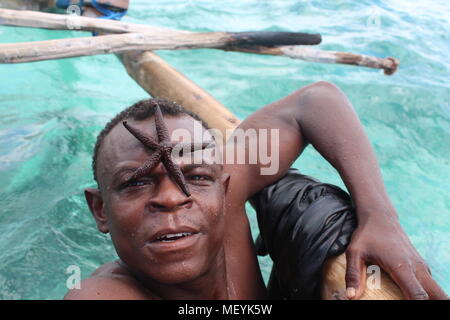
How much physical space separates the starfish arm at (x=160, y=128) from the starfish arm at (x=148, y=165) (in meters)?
0.08

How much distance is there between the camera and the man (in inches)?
67.7

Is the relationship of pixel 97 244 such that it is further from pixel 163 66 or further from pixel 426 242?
pixel 426 242

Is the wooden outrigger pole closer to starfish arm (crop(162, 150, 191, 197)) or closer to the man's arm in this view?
the man's arm

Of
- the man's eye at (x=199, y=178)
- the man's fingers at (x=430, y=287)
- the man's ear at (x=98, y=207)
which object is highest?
the man's eye at (x=199, y=178)

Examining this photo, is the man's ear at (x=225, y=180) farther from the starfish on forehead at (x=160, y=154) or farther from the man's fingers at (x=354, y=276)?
the man's fingers at (x=354, y=276)

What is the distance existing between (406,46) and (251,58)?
292 cm

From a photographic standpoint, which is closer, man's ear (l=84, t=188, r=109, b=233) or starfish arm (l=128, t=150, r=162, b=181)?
starfish arm (l=128, t=150, r=162, b=181)

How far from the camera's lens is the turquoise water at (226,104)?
3.87 metres

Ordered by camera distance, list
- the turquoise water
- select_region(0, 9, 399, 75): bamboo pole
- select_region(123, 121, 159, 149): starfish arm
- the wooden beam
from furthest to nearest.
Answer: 1. select_region(0, 9, 399, 75): bamboo pole
2. the turquoise water
3. the wooden beam
4. select_region(123, 121, 159, 149): starfish arm

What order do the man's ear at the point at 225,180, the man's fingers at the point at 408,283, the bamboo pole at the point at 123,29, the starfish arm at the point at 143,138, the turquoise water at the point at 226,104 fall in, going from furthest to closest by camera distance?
the bamboo pole at the point at 123,29
the turquoise water at the point at 226,104
the man's ear at the point at 225,180
the starfish arm at the point at 143,138
the man's fingers at the point at 408,283

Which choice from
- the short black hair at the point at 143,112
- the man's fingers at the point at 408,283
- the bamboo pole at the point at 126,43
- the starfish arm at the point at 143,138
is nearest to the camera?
the man's fingers at the point at 408,283

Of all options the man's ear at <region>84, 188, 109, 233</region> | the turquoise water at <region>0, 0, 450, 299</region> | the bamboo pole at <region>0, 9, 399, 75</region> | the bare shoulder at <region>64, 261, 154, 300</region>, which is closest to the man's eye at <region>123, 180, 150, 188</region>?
the man's ear at <region>84, 188, 109, 233</region>

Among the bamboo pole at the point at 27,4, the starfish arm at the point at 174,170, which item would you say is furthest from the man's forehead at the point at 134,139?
the bamboo pole at the point at 27,4

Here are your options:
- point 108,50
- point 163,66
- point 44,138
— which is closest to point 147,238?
point 163,66
